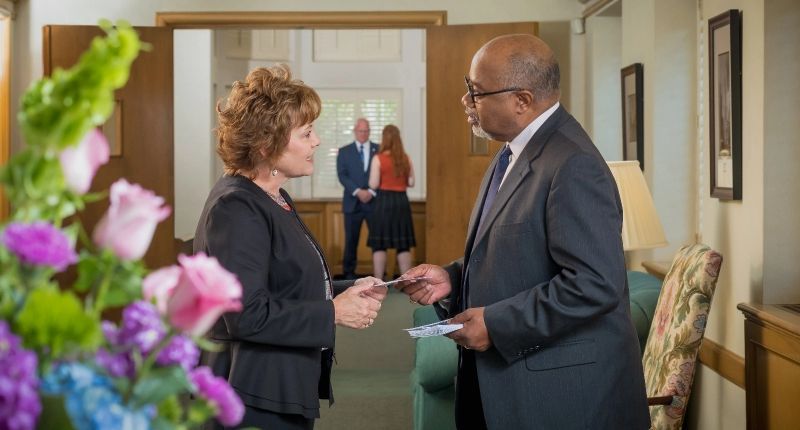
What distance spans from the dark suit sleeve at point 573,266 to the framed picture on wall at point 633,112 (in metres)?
3.34

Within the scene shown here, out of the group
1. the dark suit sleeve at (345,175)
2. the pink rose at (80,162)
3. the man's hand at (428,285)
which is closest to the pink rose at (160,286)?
the pink rose at (80,162)

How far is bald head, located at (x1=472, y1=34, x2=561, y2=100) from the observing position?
2684 millimetres

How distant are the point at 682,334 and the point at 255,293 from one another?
1.71 meters

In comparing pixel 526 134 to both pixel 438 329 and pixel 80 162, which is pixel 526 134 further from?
pixel 80 162

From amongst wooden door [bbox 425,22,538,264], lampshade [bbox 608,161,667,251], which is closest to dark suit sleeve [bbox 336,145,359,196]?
wooden door [bbox 425,22,538,264]

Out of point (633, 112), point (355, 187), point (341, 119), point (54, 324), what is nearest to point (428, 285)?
point (54, 324)

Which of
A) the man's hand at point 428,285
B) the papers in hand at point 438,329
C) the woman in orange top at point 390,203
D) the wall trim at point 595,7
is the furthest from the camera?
the woman in orange top at point 390,203

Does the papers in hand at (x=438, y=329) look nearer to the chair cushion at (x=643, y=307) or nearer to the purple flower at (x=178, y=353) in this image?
the purple flower at (x=178, y=353)

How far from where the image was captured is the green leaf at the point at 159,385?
924mm

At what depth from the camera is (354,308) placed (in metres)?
2.61

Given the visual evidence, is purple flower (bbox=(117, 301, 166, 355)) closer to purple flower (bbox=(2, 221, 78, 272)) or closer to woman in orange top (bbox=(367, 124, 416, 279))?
purple flower (bbox=(2, 221, 78, 272))

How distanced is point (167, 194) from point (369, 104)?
5.70 metres

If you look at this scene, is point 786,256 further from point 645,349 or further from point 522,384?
point 522,384

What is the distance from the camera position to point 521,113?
8.89 feet
